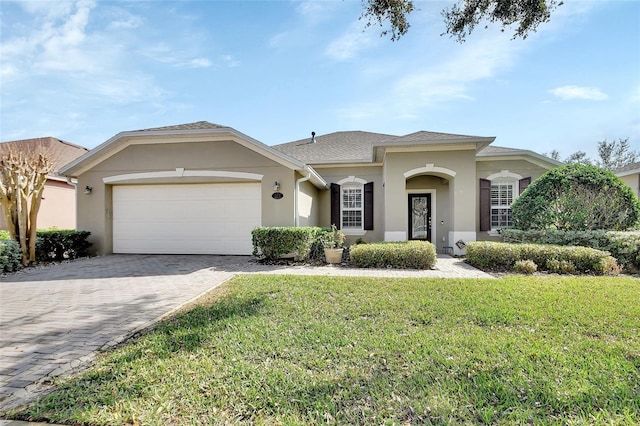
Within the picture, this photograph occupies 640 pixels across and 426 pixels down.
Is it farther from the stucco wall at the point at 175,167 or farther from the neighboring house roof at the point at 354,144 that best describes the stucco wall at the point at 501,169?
the stucco wall at the point at 175,167

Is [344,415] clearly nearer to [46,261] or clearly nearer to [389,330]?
[389,330]

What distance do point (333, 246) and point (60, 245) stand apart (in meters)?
8.87

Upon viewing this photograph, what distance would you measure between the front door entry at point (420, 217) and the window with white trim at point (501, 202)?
2.45 m

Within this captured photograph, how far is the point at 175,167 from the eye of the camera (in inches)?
417

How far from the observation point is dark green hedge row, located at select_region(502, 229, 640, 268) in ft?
26.1

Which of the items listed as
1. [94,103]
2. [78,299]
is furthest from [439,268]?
[94,103]

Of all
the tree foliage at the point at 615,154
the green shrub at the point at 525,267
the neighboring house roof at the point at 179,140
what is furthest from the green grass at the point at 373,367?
the tree foliage at the point at 615,154

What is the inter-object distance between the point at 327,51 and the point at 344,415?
29.7 feet

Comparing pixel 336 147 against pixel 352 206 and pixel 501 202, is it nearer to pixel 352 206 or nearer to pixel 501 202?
pixel 352 206

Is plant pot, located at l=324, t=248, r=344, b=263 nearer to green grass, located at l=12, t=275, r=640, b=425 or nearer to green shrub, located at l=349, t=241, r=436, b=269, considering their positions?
green shrub, located at l=349, t=241, r=436, b=269

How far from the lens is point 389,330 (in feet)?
12.8

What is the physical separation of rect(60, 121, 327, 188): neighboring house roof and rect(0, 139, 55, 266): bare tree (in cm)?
135

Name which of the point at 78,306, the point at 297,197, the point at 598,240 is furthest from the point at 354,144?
the point at 78,306

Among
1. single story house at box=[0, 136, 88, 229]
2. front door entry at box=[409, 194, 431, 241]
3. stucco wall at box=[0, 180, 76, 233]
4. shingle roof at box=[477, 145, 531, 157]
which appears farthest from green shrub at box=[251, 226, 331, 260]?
stucco wall at box=[0, 180, 76, 233]
